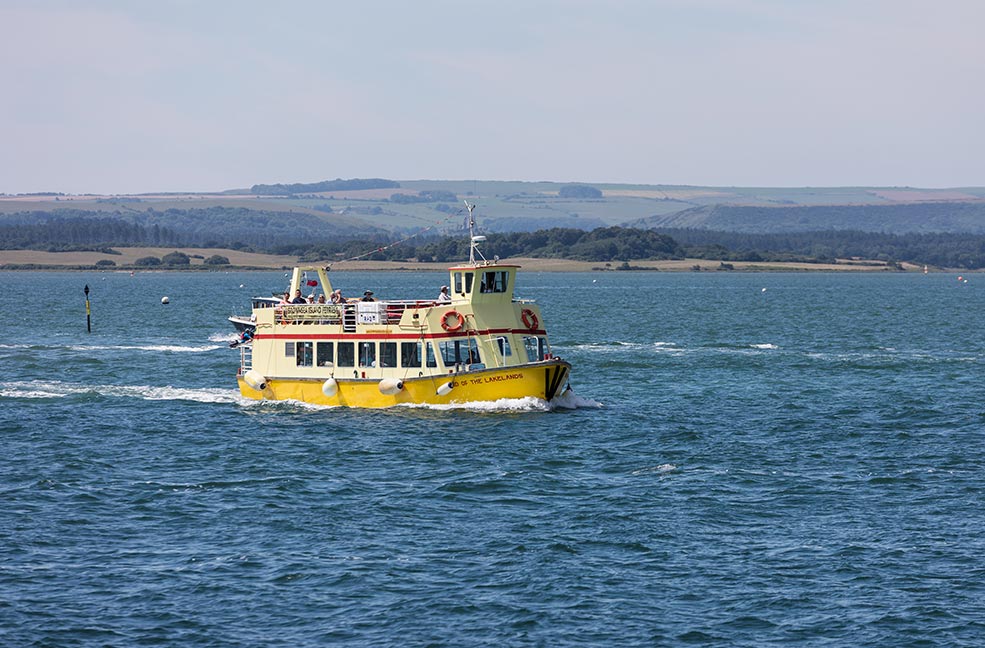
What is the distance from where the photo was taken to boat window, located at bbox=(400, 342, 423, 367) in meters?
49.1

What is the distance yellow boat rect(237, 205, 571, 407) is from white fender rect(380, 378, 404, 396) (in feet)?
0.12

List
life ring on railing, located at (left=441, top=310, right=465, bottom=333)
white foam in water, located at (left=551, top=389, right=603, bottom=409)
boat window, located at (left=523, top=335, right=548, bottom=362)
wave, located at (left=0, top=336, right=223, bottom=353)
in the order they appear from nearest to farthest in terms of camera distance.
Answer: life ring on railing, located at (left=441, top=310, right=465, bottom=333) → boat window, located at (left=523, top=335, right=548, bottom=362) → white foam in water, located at (left=551, top=389, right=603, bottom=409) → wave, located at (left=0, top=336, right=223, bottom=353)

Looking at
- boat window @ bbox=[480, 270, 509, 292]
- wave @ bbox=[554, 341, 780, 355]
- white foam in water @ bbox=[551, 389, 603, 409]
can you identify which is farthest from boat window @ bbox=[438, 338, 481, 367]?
wave @ bbox=[554, 341, 780, 355]

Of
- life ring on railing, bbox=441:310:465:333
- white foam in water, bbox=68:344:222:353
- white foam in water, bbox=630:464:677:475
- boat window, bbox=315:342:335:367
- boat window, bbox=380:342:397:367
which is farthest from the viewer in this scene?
white foam in water, bbox=68:344:222:353

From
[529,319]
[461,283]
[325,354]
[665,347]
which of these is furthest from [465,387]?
[665,347]

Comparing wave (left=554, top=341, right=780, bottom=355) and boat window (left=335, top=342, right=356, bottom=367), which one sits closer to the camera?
boat window (left=335, top=342, right=356, bottom=367)

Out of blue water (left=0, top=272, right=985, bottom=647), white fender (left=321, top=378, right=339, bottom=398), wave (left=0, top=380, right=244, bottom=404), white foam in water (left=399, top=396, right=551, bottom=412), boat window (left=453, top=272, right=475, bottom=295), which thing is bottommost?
blue water (left=0, top=272, right=985, bottom=647)

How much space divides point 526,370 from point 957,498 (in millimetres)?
16917

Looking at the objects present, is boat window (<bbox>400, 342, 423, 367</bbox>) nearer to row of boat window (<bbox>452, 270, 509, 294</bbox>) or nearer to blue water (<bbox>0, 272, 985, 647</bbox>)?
blue water (<bbox>0, 272, 985, 647</bbox>)

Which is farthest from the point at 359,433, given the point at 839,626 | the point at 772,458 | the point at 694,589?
the point at 839,626

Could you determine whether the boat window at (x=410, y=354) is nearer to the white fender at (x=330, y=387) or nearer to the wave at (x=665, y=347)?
the white fender at (x=330, y=387)

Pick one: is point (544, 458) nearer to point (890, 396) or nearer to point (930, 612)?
point (930, 612)

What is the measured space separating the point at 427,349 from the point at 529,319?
13.6 feet

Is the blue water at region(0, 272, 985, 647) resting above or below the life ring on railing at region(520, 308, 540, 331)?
below
